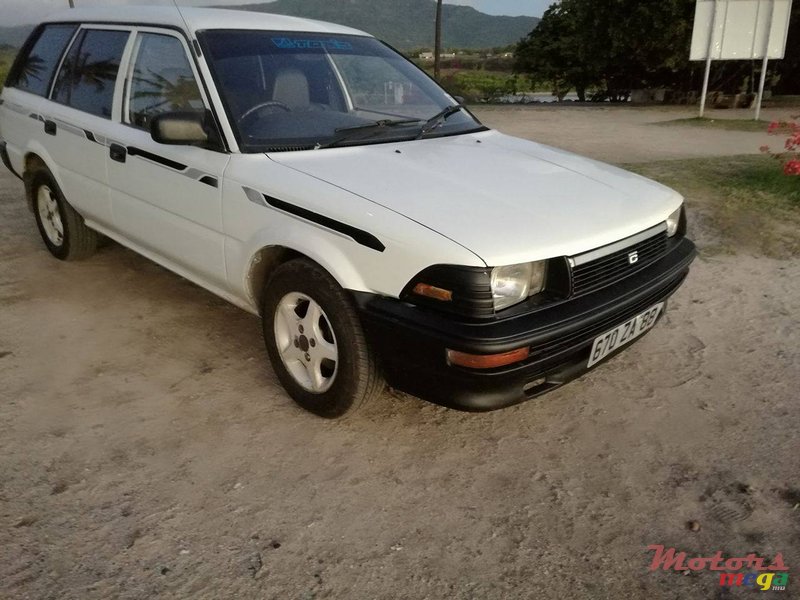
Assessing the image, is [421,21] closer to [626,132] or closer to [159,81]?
[626,132]

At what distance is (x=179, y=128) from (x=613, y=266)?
1939mm

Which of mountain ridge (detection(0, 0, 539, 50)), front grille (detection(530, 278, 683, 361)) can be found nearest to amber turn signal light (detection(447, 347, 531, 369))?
front grille (detection(530, 278, 683, 361))

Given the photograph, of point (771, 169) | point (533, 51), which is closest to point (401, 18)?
point (533, 51)

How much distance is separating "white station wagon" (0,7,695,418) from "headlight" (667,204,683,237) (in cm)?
1

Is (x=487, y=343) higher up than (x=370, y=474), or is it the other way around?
(x=487, y=343)

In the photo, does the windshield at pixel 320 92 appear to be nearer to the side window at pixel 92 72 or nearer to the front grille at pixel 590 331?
the side window at pixel 92 72

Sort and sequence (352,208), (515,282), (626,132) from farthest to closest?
1. (626,132)
2. (352,208)
3. (515,282)

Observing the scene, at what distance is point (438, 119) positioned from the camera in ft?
11.8

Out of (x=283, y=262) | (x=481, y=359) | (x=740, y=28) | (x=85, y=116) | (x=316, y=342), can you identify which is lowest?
(x=316, y=342)

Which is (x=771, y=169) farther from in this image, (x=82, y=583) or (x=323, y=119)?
(x=82, y=583)

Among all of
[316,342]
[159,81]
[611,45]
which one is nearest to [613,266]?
[316,342]

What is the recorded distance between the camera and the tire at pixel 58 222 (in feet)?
14.9

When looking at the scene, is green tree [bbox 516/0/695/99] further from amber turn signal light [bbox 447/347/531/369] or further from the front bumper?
amber turn signal light [bbox 447/347/531/369]

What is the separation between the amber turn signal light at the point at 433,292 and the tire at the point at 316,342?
32 cm
